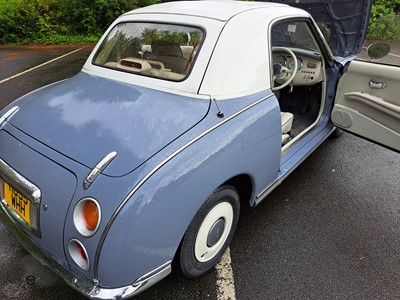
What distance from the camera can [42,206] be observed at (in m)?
1.67

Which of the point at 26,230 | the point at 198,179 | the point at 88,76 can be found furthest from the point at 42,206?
the point at 88,76

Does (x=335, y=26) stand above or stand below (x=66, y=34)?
above

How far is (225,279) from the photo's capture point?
221cm

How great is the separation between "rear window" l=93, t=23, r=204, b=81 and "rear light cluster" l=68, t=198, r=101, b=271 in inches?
42.7

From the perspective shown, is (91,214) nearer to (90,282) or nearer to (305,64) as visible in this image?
(90,282)

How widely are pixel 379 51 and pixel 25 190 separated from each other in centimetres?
323

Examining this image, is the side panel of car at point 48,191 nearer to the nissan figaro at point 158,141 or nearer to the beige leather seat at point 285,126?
the nissan figaro at point 158,141

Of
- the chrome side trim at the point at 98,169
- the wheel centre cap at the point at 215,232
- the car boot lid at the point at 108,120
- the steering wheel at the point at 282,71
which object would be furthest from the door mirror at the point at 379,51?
the chrome side trim at the point at 98,169

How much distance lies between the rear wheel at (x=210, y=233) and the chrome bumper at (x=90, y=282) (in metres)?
0.25

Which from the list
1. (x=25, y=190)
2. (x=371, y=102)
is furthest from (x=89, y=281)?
(x=371, y=102)

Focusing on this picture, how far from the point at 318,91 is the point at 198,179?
2460 millimetres

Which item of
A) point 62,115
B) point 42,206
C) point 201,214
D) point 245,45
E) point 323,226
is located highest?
point 245,45

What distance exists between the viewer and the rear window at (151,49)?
7.52 feet

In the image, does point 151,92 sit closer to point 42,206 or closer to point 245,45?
point 245,45
